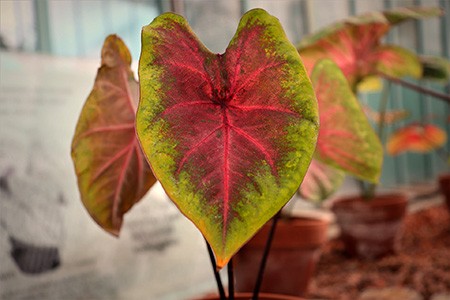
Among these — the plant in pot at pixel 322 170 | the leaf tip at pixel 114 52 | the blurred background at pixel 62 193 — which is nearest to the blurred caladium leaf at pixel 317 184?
the plant in pot at pixel 322 170

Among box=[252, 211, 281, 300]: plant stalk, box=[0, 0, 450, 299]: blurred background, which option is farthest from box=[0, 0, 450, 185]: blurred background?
box=[252, 211, 281, 300]: plant stalk

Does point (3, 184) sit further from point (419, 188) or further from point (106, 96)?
Answer: point (419, 188)

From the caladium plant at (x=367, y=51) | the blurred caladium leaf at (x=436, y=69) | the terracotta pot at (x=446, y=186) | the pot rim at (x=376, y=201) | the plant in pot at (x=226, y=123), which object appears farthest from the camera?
the terracotta pot at (x=446, y=186)

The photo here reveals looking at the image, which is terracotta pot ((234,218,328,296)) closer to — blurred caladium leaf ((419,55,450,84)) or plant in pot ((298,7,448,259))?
plant in pot ((298,7,448,259))

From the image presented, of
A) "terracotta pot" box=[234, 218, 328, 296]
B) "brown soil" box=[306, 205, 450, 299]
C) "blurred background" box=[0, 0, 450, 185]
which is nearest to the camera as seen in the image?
"blurred background" box=[0, 0, 450, 185]

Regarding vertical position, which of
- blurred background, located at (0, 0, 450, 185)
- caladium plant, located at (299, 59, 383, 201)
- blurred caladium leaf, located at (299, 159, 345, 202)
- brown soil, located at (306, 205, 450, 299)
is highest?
blurred background, located at (0, 0, 450, 185)

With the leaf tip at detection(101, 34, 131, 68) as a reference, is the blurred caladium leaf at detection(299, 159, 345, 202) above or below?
below

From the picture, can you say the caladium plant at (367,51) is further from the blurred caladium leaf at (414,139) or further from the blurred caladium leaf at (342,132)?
the blurred caladium leaf at (414,139)
